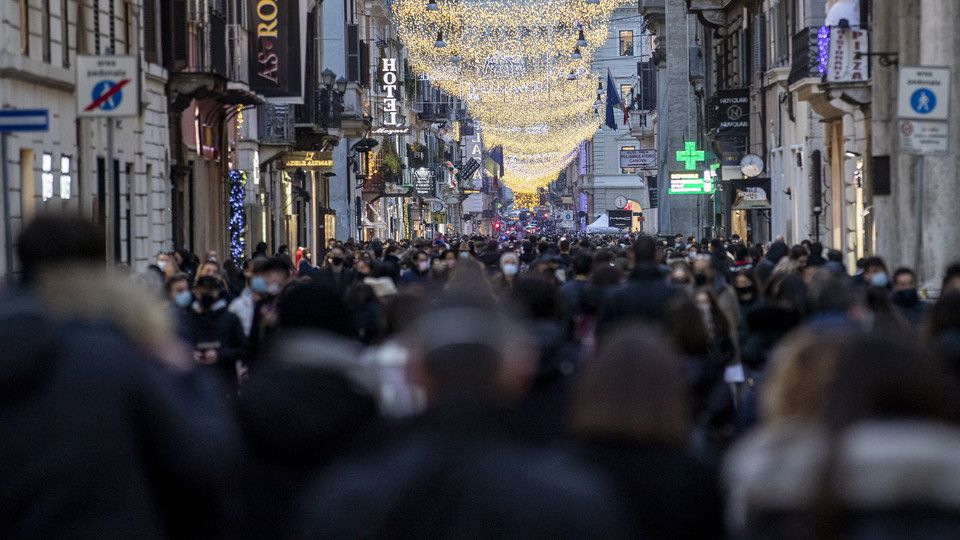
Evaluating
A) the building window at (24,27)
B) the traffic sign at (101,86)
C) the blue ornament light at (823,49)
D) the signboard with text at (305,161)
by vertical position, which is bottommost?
the traffic sign at (101,86)

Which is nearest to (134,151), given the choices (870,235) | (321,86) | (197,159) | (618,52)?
(197,159)

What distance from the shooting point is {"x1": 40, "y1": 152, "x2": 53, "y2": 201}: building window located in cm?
2553

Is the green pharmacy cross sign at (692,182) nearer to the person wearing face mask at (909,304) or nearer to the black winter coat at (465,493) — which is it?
the person wearing face mask at (909,304)

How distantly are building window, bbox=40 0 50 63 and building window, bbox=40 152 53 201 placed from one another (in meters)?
1.36

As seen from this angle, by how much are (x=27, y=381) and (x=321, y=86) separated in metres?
53.2

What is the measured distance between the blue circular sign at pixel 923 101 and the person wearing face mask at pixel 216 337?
7.62 metres

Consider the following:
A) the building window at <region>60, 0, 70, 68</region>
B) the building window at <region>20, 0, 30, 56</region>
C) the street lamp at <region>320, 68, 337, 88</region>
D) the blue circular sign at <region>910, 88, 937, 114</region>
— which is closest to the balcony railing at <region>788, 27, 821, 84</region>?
the building window at <region>60, 0, 70, 68</region>

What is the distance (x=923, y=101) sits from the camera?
60.7ft

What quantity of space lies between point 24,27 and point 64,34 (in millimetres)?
2951

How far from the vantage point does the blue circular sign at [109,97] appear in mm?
17297

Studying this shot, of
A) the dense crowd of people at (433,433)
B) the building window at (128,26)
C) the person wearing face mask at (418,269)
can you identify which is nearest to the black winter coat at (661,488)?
the dense crowd of people at (433,433)

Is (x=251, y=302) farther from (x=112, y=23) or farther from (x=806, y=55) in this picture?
(x=806, y=55)

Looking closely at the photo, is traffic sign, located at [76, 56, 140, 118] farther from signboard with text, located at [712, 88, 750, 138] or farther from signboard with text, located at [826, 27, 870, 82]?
signboard with text, located at [712, 88, 750, 138]

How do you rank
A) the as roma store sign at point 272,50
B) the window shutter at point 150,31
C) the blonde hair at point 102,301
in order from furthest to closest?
the as roma store sign at point 272,50 → the window shutter at point 150,31 → the blonde hair at point 102,301
